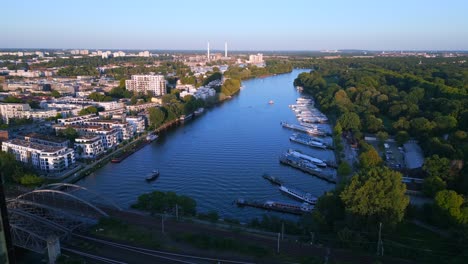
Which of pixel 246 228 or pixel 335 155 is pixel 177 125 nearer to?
pixel 335 155

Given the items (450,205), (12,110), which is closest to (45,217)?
(450,205)

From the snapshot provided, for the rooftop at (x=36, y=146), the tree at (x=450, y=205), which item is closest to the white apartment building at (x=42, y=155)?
the rooftop at (x=36, y=146)

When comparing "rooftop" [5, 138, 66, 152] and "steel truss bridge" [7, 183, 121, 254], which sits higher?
"rooftop" [5, 138, 66, 152]

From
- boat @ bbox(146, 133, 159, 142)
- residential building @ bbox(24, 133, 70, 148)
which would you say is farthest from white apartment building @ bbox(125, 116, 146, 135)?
residential building @ bbox(24, 133, 70, 148)

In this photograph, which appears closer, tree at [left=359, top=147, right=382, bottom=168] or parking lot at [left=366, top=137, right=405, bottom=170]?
tree at [left=359, top=147, right=382, bottom=168]

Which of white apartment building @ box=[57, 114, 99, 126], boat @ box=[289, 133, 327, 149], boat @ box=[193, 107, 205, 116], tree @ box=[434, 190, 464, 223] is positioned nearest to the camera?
tree @ box=[434, 190, 464, 223]

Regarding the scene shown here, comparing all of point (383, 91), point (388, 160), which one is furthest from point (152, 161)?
point (383, 91)

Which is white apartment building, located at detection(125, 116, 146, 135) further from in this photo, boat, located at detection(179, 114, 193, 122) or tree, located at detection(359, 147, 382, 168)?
tree, located at detection(359, 147, 382, 168)
